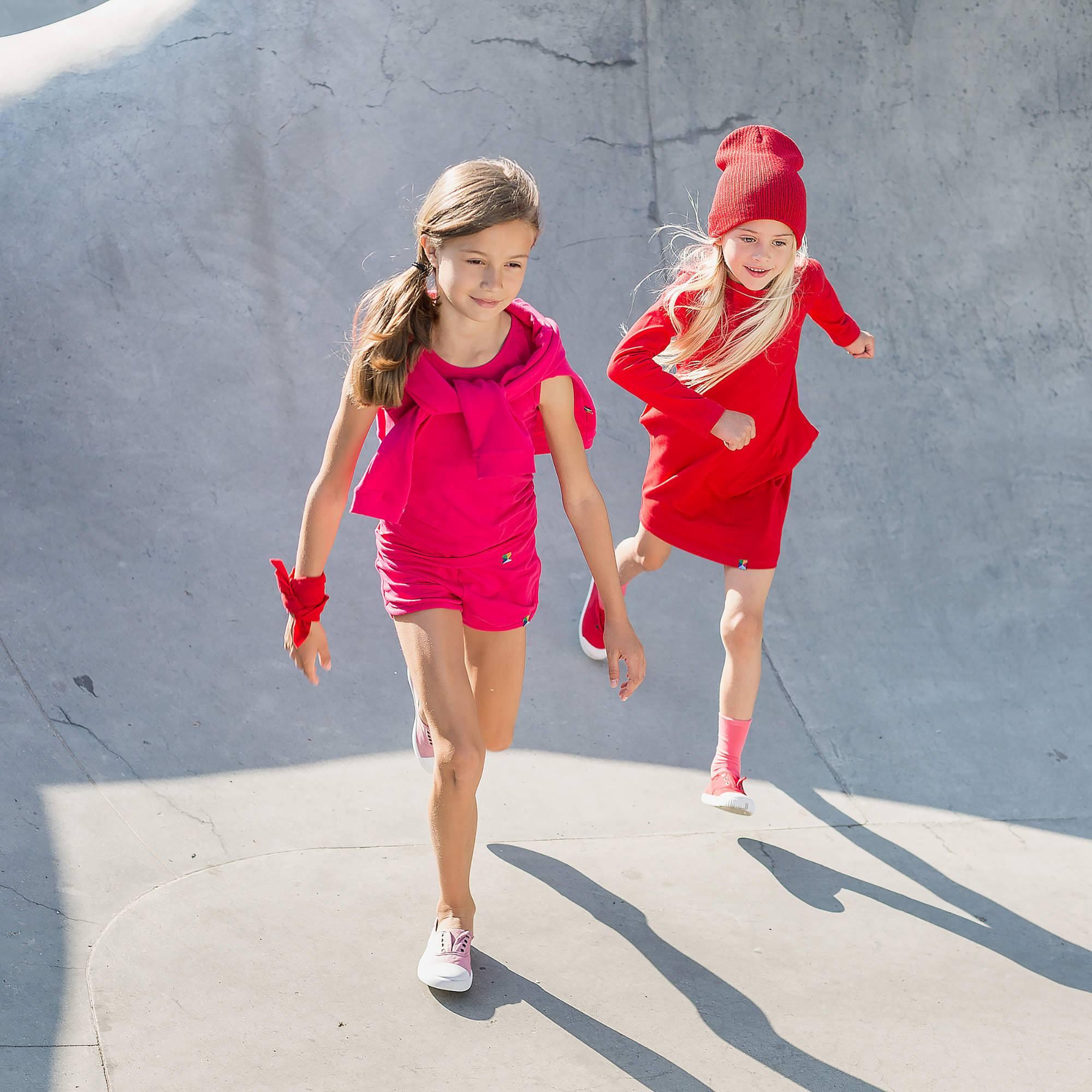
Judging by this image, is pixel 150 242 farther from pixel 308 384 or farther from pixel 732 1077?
pixel 732 1077

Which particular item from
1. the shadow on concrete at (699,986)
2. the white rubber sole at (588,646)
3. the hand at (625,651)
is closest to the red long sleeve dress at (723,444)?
the white rubber sole at (588,646)

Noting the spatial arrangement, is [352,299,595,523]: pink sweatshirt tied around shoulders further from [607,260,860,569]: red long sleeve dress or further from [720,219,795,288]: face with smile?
[720,219,795,288]: face with smile

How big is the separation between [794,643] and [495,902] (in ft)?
5.41

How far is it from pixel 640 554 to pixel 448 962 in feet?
4.89

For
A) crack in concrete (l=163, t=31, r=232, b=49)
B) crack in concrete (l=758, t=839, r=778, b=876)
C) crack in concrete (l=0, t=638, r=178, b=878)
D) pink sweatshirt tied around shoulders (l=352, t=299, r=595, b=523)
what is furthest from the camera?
crack in concrete (l=163, t=31, r=232, b=49)

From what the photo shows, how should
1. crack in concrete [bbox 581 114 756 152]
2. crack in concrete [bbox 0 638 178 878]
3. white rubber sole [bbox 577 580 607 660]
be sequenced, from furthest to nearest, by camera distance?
crack in concrete [bbox 581 114 756 152]
white rubber sole [bbox 577 580 607 660]
crack in concrete [bbox 0 638 178 878]

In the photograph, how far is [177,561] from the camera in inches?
154

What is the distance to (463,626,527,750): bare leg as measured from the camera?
2762mm

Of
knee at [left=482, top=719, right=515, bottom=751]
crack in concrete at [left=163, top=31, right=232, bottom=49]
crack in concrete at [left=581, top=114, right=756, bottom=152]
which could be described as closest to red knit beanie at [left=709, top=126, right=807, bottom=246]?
knee at [left=482, top=719, right=515, bottom=751]

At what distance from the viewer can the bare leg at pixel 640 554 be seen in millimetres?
3514

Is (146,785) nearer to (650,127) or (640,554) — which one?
(640,554)

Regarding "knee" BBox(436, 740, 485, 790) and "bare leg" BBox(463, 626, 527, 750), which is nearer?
"knee" BBox(436, 740, 485, 790)

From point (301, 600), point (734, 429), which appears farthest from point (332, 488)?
point (734, 429)

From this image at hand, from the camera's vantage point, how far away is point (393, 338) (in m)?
2.47
